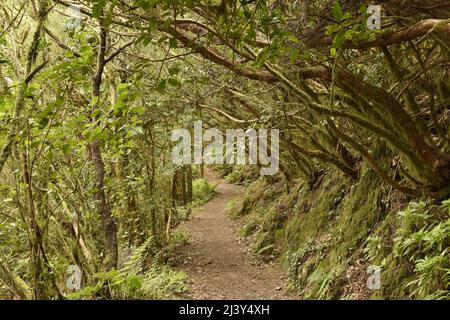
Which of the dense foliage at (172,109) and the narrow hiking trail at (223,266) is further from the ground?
the dense foliage at (172,109)

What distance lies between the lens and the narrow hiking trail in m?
9.92

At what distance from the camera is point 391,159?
805cm

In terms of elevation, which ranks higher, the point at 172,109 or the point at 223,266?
the point at 172,109

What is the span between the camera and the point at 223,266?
1231cm

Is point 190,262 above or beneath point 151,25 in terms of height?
beneath

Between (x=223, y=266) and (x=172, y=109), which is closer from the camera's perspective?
(x=172, y=109)

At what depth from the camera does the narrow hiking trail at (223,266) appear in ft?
32.6

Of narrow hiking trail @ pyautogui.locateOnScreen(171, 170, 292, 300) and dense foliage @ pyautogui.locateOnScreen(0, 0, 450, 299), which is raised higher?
dense foliage @ pyautogui.locateOnScreen(0, 0, 450, 299)

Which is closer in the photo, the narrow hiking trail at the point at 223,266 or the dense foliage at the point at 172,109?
the dense foliage at the point at 172,109

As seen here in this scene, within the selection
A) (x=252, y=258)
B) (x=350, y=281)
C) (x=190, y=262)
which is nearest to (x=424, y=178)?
(x=350, y=281)

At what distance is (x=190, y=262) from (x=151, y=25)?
36.3ft

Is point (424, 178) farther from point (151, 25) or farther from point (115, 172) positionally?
point (115, 172)

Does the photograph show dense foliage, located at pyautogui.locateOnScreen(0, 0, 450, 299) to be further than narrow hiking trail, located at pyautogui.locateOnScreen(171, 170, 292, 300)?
No

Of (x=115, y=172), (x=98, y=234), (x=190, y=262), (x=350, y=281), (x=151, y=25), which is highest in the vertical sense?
(x=151, y=25)
